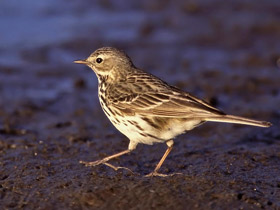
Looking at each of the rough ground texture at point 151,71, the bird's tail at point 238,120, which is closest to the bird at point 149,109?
the bird's tail at point 238,120

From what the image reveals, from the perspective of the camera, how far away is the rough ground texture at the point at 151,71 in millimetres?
6430

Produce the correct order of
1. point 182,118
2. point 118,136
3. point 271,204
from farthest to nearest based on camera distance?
1. point 118,136
2. point 182,118
3. point 271,204

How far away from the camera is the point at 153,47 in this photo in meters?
13.0

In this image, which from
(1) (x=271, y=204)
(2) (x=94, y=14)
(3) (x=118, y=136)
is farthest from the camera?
(2) (x=94, y=14)

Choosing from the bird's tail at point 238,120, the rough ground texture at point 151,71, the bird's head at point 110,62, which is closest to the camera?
the bird's tail at point 238,120

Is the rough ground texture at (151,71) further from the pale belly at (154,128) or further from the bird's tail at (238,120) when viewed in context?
the bird's tail at (238,120)

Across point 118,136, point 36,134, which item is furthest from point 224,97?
point 36,134

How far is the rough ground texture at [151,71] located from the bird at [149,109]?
499 mm

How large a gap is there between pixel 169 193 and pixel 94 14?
9549 mm

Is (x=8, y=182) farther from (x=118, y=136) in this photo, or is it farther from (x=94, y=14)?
(x=94, y=14)

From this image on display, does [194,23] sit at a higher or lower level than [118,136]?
higher

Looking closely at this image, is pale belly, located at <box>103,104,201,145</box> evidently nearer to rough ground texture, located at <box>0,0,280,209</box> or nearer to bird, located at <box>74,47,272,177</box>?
bird, located at <box>74,47,272,177</box>

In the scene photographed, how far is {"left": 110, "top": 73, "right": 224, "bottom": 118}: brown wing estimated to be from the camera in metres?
6.59

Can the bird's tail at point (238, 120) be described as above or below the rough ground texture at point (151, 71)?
above
